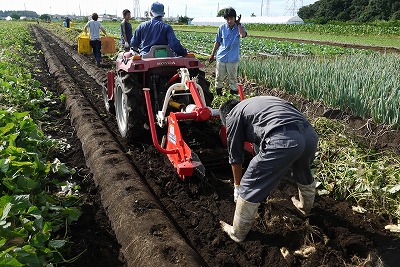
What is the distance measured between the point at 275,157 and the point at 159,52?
110 inches

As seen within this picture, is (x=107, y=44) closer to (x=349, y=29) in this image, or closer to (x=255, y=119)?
(x=255, y=119)

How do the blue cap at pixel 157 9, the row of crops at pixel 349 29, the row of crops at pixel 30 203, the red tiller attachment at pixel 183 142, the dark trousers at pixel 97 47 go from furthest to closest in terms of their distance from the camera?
the row of crops at pixel 349 29, the dark trousers at pixel 97 47, the blue cap at pixel 157 9, the red tiller attachment at pixel 183 142, the row of crops at pixel 30 203

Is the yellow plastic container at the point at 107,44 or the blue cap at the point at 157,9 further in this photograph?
the yellow plastic container at the point at 107,44

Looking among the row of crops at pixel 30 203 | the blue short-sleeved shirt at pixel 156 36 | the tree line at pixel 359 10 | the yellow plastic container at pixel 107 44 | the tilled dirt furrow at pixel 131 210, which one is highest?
the tree line at pixel 359 10

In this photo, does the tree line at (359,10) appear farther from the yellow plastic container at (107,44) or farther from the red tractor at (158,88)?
the red tractor at (158,88)

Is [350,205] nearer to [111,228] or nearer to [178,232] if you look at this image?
[178,232]

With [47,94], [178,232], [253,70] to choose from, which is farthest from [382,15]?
[178,232]

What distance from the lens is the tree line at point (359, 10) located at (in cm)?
4703

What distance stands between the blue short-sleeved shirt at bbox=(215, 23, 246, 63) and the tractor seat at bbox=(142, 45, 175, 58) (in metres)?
2.18

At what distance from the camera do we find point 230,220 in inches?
134

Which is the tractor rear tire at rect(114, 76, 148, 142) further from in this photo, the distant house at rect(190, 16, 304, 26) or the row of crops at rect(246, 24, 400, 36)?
the distant house at rect(190, 16, 304, 26)

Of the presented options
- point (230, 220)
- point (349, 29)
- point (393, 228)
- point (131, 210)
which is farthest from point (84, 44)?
point (349, 29)

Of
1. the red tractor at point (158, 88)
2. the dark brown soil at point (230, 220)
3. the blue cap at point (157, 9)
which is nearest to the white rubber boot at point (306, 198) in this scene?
the dark brown soil at point (230, 220)

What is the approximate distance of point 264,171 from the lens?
109 inches
